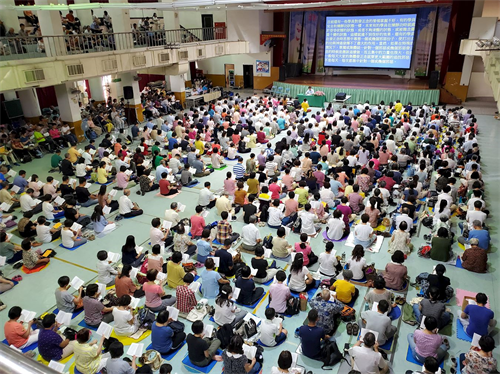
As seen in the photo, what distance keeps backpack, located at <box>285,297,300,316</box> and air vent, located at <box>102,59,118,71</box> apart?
13.0 metres

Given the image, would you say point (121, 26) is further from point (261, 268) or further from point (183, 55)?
point (261, 268)

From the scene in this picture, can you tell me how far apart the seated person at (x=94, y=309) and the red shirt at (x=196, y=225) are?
2.81 metres

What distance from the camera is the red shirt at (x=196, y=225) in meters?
8.92

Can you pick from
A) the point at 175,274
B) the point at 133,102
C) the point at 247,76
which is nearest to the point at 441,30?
the point at 247,76

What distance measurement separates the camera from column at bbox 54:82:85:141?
632 inches

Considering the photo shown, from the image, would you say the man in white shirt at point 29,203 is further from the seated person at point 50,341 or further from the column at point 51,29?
the column at point 51,29

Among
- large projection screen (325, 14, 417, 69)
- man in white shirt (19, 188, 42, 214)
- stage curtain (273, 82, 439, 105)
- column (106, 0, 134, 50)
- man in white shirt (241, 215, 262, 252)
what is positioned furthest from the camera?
large projection screen (325, 14, 417, 69)

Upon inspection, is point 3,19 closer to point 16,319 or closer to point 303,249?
point 16,319

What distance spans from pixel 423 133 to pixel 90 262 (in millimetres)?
14306

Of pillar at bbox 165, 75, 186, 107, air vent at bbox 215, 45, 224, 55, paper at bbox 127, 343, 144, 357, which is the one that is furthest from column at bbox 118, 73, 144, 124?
paper at bbox 127, 343, 144, 357

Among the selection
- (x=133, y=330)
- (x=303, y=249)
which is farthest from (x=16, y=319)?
(x=303, y=249)

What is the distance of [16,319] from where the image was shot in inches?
232

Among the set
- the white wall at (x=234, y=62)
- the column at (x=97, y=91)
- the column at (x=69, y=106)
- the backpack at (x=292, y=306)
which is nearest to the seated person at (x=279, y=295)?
the backpack at (x=292, y=306)

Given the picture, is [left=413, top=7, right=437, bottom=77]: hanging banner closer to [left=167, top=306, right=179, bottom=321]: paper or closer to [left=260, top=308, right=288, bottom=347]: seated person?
[left=260, top=308, right=288, bottom=347]: seated person
